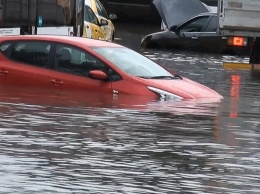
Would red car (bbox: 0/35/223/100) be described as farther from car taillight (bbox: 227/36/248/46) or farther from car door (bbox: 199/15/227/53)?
car door (bbox: 199/15/227/53)

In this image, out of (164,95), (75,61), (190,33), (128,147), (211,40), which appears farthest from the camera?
(190,33)

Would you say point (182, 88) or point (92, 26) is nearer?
point (182, 88)

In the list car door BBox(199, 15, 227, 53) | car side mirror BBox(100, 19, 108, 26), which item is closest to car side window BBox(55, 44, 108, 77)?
car side mirror BBox(100, 19, 108, 26)

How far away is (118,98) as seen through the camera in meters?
15.8

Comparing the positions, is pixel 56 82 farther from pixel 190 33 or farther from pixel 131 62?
pixel 190 33

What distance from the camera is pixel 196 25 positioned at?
107 ft

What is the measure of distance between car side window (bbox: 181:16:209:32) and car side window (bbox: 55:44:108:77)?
53.2 feet

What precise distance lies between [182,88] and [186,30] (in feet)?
54.1

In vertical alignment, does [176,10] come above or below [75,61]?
below

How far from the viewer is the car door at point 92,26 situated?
95.8 feet

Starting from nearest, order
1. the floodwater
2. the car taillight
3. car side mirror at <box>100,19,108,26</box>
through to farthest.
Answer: the floodwater
the car taillight
car side mirror at <box>100,19,108,26</box>

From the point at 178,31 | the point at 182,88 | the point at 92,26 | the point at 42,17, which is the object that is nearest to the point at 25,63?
the point at 182,88

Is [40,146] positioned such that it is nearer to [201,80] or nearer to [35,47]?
[35,47]

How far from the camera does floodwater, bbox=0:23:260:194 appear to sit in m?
9.74
